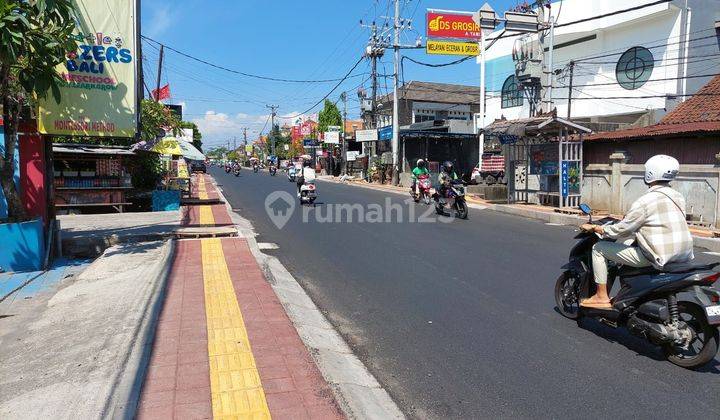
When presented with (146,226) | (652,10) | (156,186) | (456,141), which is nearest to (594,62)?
(652,10)

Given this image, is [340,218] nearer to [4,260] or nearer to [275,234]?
[275,234]

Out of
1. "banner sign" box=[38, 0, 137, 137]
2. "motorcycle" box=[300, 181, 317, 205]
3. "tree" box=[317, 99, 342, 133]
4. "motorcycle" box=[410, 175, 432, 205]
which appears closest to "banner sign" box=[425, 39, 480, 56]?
"motorcycle" box=[410, 175, 432, 205]

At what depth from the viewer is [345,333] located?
17.0ft

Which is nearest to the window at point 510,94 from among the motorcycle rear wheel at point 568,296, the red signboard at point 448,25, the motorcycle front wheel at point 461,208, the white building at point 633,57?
the white building at point 633,57

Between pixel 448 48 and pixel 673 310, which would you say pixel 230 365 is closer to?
pixel 673 310

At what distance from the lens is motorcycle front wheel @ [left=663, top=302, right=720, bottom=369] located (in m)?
4.09

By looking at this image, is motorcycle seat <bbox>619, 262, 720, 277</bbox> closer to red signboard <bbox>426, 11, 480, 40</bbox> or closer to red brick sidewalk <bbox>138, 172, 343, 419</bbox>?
red brick sidewalk <bbox>138, 172, 343, 419</bbox>

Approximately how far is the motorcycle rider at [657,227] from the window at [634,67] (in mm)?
24830

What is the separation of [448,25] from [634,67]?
9986 mm

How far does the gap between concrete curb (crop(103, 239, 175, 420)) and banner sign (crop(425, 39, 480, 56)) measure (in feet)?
83.0

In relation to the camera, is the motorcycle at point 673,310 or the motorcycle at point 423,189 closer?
the motorcycle at point 673,310

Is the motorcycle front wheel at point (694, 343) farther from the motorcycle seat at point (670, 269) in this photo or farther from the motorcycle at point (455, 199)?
the motorcycle at point (455, 199)

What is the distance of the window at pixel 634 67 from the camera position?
84.0 ft

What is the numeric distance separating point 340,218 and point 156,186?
322 inches
